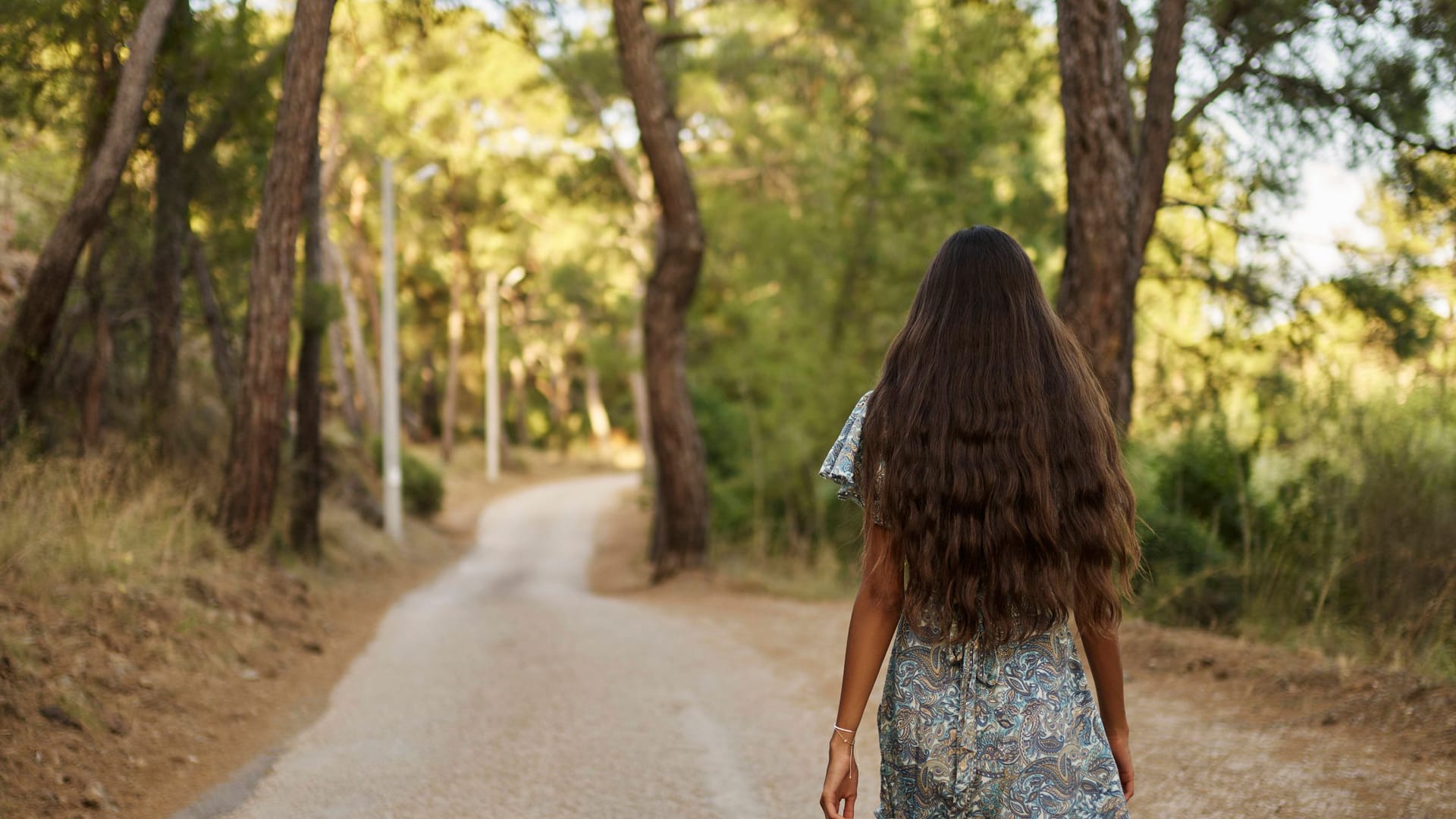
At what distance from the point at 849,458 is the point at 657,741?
156 inches

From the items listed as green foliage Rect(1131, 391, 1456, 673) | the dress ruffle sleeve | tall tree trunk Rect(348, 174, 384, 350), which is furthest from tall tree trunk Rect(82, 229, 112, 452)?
tall tree trunk Rect(348, 174, 384, 350)

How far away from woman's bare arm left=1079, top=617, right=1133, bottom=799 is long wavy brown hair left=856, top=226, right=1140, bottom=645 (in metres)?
0.05

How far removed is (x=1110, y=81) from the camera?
7992mm

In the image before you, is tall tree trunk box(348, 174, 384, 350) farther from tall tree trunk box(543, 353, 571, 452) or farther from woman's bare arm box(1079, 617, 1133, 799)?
woman's bare arm box(1079, 617, 1133, 799)

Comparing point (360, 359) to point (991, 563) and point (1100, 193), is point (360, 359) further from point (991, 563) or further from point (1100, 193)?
point (991, 563)

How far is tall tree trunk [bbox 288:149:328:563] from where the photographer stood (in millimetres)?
14539

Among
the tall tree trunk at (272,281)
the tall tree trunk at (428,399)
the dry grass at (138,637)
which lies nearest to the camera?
the dry grass at (138,637)

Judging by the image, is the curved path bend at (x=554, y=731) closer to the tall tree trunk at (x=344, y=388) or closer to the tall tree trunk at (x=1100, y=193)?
the tall tree trunk at (x=1100, y=193)

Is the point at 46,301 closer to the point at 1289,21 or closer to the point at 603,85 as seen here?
the point at 1289,21

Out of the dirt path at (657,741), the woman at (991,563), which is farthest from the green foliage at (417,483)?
the woman at (991,563)

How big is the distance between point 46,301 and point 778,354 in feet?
41.8

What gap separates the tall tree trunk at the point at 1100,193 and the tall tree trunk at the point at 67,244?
7.49 m

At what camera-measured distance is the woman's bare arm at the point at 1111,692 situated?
2531 mm

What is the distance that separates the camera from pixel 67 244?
967cm
